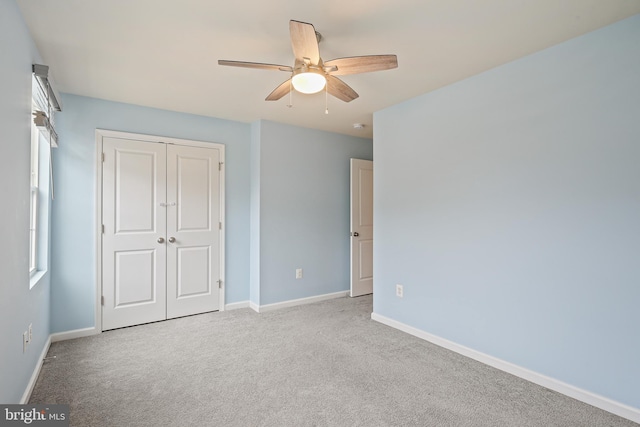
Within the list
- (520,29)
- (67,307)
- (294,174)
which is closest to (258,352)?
(67,307)

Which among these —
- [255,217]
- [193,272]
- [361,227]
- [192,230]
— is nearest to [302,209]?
[255,217]

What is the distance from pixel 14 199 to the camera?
1.84 metres

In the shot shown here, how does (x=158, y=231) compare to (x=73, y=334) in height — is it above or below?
above

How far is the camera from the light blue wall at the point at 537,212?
198 centimetres

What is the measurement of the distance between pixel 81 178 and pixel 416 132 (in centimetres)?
334

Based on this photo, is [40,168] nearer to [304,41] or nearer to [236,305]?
[236,305]

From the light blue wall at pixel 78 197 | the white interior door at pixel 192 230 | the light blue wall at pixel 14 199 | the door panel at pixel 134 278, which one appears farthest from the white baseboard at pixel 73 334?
the light blue wall at pixel 14 199

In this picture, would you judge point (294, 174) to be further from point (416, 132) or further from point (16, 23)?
point (16, 23)

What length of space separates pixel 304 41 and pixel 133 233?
2.83 metres

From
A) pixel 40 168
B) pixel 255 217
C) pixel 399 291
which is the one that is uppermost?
pixel 40 168

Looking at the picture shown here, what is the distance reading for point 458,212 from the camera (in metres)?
2.87

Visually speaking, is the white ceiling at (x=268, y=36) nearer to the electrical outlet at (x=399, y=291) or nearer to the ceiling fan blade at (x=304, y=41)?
the ceiling fan blade at (x=304, y=41)

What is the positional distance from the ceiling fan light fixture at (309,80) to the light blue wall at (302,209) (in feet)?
6.79

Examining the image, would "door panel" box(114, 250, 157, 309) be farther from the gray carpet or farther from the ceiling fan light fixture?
the ceiling fan light fixture
